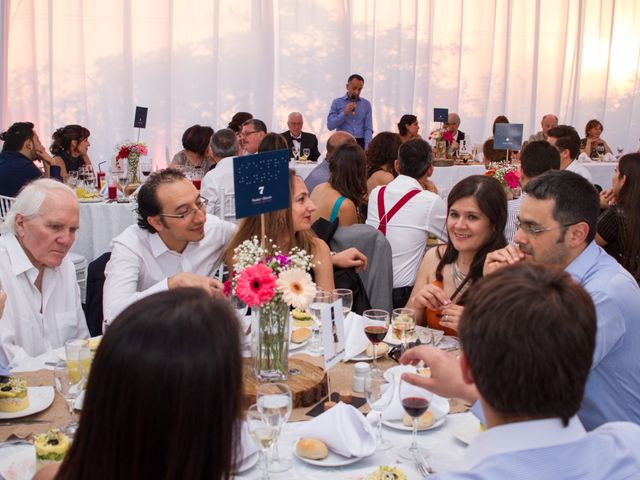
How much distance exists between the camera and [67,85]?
9.43 m

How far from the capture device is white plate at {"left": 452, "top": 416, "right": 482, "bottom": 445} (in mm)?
1892

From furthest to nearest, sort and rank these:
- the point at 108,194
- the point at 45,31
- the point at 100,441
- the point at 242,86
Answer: the point at 242,86, the point at 45,31, the point at 108,194, the point at 100,441

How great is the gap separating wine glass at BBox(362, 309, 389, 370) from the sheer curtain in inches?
311

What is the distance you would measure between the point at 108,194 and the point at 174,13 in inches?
176

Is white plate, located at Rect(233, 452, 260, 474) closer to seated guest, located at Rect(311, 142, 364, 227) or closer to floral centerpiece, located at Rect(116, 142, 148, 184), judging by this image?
seated guest, located at Rect(311, 142, 364, 227)

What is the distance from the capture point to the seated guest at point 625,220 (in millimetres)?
4141

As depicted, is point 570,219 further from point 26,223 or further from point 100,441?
point 26,223

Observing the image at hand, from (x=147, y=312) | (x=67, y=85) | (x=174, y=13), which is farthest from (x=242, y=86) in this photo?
(x=147, y=312)

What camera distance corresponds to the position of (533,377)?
1.17m

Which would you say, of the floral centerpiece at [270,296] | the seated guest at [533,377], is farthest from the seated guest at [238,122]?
the seated guest at [533,377]

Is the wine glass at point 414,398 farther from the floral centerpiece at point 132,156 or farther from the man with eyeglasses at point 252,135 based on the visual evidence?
the man with eyeglasses at point 252,135

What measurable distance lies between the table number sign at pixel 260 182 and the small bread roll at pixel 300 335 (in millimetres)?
578

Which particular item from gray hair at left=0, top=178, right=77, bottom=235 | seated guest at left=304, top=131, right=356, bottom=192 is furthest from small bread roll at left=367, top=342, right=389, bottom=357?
seated guest at left=304, top=131, right=356, bottom=192

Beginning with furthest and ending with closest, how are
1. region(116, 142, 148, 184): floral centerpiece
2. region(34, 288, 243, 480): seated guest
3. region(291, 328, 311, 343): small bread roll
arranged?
region(116, 142, 148, 184): floral centerpiece, region(291, 328, 311, 343): small bread roll, region(34, 288, 243, 480): seated guest
